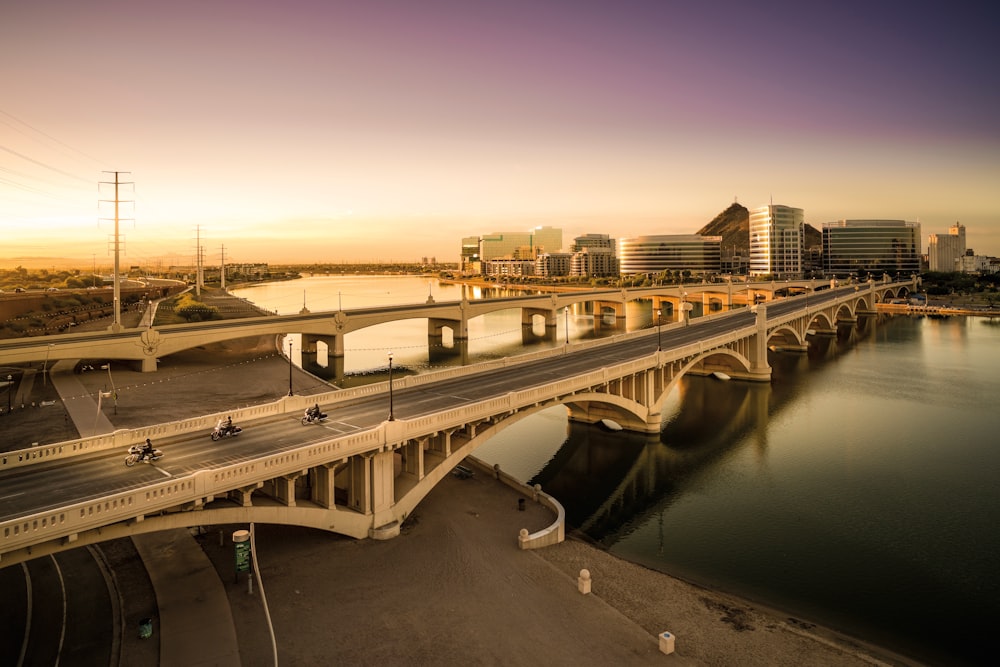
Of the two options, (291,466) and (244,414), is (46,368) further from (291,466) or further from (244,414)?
(291,466)

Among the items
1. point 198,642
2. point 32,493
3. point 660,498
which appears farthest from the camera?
point 660,498

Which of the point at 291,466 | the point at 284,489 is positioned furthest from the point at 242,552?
the point at 291,466

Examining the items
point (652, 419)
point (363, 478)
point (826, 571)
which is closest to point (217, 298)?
point (652, 419)

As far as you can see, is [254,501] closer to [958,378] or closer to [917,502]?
[917,502]

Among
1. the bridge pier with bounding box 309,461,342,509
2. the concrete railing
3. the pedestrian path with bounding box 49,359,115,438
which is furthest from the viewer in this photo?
the pedestrian path with bounding box 49,359,115,438

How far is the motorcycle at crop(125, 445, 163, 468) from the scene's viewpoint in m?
26.1

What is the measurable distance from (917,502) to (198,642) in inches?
1630

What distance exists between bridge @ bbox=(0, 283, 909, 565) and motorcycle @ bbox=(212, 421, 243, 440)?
523 millimetres

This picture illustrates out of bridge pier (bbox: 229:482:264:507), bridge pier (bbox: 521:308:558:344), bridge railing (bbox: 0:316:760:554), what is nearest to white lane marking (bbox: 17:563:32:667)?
bridge railing (bbox: 0:316:760:554)

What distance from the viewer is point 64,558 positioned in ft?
89.5

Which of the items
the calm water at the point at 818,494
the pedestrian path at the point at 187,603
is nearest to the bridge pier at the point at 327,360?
the calm water at the point at 818,494

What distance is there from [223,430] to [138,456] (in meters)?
4.64

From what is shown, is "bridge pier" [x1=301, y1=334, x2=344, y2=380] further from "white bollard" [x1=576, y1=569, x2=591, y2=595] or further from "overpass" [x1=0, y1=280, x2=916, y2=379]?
"white bollard" [x1=576, y1=569, x2=591, y2=595]

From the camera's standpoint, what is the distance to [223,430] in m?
30.5
